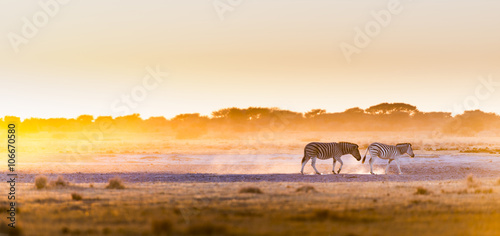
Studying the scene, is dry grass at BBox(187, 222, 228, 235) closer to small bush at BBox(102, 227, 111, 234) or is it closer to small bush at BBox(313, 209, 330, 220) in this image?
small bush at BBox(102, 227, 111, 234)

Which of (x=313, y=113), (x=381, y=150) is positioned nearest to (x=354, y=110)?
(x=313, y=113)

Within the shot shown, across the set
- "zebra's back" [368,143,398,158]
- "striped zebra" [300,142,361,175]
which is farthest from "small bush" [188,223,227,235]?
"zebra's back" [368,143,398,158]

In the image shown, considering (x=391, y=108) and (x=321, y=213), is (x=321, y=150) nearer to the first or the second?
(x=321, y=213)

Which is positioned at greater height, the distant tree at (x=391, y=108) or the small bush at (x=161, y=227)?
the distant tree at (x=391, y=108)

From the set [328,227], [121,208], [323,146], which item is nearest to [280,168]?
[323,146]

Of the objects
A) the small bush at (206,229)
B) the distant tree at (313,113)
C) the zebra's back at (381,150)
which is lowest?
the small bush at (206,229)

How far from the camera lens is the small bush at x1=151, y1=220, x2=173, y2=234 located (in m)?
14.5

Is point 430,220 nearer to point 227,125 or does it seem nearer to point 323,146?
point 323,146

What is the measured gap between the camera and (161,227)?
1459 centimetres

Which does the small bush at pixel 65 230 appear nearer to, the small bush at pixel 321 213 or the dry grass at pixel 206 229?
the dry grass at pixel 206 229

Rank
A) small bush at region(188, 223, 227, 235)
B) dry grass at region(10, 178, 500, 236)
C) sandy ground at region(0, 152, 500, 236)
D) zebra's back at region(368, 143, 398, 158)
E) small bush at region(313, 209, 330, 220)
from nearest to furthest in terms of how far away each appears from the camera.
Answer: small bush at region(188, 223, 227, 235)
dry grass at region(10, 178, 500, 236)
sandy ground at region(0, 152, 500, 236)
small bush at region(313, 209, 330, 220)
zebra's back at region(368, 143, 398, 158)

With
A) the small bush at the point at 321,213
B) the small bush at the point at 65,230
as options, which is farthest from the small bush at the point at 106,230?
the small bush at the point at 321,213

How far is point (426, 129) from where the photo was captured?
152875 mm

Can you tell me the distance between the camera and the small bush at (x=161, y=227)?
1449 cm
